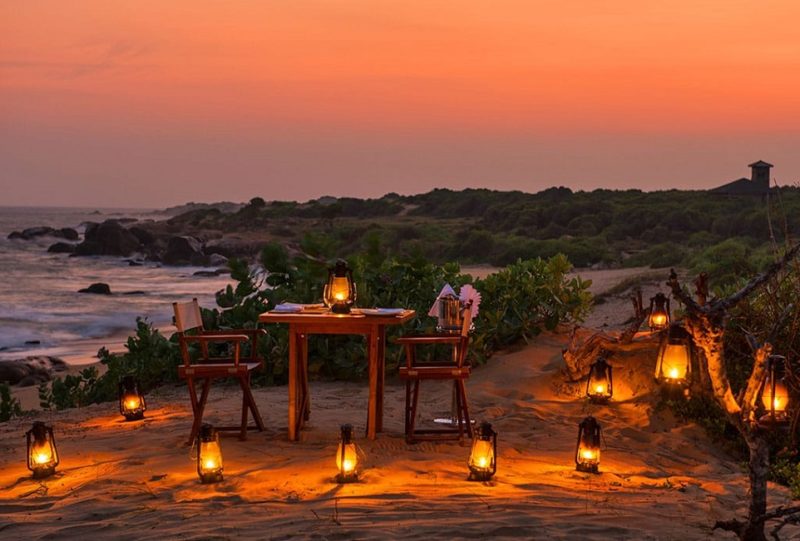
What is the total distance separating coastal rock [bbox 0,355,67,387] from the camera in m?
12.3

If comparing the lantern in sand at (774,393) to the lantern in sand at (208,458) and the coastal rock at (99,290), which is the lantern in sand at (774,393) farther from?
the coastal rock at (99,290)

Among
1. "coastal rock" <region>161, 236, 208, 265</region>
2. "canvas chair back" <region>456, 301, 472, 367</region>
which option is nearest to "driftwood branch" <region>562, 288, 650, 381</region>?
→ "canvas chair back" <region>456, 301, 472, 367</region>

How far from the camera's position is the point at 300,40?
49.5 feet

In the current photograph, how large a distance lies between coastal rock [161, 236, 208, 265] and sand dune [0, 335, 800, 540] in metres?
34.8

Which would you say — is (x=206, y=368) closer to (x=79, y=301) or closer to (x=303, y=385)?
(x=303, y=385)

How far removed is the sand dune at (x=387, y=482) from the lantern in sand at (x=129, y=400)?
11 cm

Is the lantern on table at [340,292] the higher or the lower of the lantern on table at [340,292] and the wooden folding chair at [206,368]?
the higher

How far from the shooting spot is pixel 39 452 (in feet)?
16.8

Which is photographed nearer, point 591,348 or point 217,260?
point 591,348

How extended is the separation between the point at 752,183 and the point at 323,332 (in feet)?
128

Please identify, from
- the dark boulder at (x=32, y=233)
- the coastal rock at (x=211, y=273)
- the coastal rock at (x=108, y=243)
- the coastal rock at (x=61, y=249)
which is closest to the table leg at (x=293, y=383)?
the coastal rock at (x=211, y=273)

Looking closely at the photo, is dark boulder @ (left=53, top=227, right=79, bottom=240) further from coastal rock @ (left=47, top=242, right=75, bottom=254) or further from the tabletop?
the tabletop

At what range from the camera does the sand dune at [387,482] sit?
13.3 ft

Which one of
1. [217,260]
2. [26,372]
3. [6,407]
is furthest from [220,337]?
[217,260]
